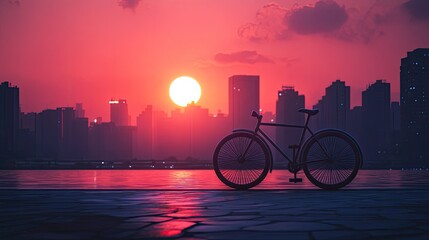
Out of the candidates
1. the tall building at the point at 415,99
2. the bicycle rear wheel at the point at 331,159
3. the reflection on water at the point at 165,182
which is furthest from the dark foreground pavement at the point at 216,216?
the tall building at the point at 415,99

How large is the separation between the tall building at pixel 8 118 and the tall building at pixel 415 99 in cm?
10044

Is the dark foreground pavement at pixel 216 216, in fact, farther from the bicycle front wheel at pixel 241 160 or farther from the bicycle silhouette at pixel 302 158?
the bicycle front wheel at pixel 241 160

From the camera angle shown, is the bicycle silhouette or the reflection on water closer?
the bicycle silhouette

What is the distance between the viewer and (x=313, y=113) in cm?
1031

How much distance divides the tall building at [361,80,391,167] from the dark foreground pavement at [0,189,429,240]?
168894mm

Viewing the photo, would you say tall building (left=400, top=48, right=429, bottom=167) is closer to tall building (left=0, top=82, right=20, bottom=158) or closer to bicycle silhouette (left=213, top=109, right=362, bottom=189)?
tall building (left=0, top=82, right=20, bottom=158)

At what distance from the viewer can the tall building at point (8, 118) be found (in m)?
150

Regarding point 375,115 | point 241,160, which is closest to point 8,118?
point 375,115

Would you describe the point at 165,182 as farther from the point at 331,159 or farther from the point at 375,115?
the point at 375,115

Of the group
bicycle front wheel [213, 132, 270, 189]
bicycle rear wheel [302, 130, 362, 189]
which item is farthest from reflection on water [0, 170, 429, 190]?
bicycle rear wheel [302, 130, 362, 189]

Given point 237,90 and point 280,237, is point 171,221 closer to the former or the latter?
point 280,237

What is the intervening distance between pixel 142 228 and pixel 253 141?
17.9ft

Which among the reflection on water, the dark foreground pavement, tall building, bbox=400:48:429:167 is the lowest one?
the reflection on water

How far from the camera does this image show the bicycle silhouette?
1002cm
